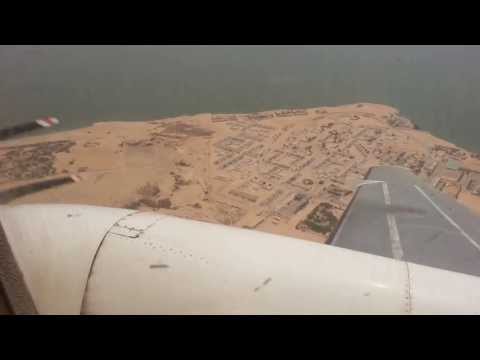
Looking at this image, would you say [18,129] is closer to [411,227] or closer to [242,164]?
[411,227]

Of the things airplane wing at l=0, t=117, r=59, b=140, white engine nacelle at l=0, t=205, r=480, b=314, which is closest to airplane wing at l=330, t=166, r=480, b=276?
white engine nacelle at l=0, t=205, r=480, b=314

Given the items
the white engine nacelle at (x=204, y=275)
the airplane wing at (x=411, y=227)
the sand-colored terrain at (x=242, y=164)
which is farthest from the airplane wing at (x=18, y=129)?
the sand-colored terrain at (x=242, y=164)

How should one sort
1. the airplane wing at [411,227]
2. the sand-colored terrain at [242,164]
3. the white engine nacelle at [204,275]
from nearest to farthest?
the white engine nacelle at [204,275]
the airplane wing at [411,227]
the sand-colored terrain at [242,164]

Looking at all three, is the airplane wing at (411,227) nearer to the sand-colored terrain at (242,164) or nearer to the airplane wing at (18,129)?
the sand-colored terrain at (242,164)

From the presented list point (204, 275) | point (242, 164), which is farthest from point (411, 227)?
point (242, 164)

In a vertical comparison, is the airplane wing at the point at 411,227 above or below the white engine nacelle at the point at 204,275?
below

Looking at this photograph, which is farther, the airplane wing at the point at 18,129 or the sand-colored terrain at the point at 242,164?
the sand-colored terrain at the point at 242,164
